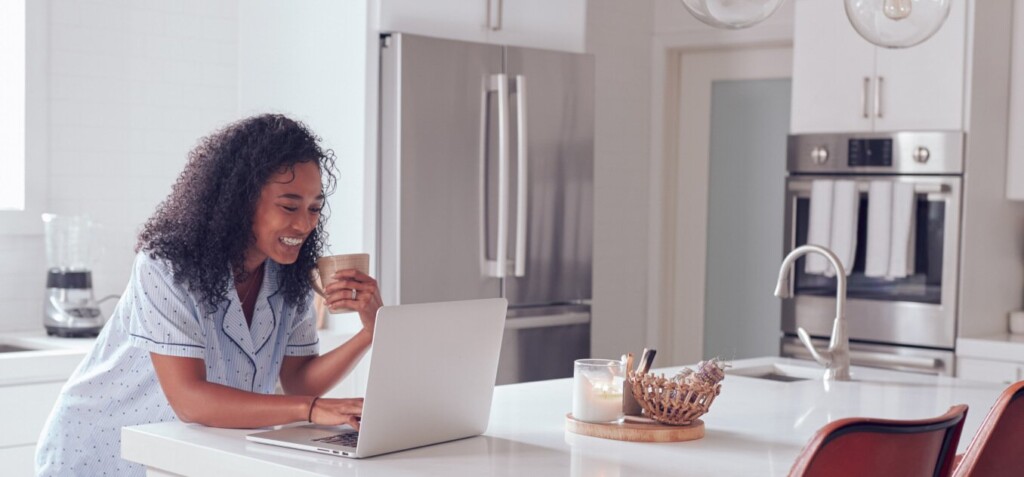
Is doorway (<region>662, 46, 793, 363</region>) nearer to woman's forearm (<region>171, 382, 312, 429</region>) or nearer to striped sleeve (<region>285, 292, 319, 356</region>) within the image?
striped sleeve (<region>285, 292, 319, 356</region>)

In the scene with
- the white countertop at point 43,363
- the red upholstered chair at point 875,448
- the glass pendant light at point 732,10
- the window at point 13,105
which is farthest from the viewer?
the window at point 13,105

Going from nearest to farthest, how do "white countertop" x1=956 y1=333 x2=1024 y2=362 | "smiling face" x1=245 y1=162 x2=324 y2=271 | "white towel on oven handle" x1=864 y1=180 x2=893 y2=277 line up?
"smiling face" x1=245 y1=162 x2=324 y2=271, "white countertop" x1=956 y1=333 x2=1024 y2=362, "white towel on oven handle" x1=864 y1=180 x2=893 y2=277

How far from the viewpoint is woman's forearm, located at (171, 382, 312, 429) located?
2.13 m

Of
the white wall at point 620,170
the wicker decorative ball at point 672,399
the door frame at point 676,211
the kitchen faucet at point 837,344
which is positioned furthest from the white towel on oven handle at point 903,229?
the wicker decorative ball at point 672,399

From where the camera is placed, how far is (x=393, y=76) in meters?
3.98

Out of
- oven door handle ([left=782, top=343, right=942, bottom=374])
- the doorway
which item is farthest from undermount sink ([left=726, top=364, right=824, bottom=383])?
the doorway

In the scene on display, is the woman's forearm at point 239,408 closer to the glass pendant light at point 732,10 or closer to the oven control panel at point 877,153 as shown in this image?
the glass pendant light at point 732,10

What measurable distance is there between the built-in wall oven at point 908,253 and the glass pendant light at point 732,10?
202 centimetres

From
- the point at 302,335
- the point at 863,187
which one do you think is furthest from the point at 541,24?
the point at 302,335

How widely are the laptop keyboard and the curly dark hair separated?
1.28ft

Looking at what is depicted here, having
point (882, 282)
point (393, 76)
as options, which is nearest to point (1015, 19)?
point (882, 282)

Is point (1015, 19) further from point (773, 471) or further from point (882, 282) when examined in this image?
point (773, 471)

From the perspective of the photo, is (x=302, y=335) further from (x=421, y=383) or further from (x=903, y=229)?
Result: (x=903, y=229)

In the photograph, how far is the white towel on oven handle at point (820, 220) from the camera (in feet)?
14.9
